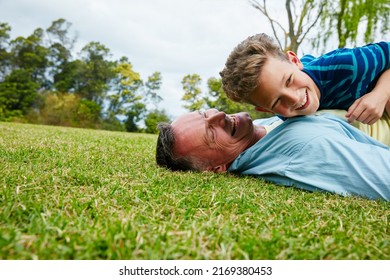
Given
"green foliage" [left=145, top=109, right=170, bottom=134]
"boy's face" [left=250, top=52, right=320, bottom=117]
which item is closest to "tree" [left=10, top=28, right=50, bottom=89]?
"green foliage" [left=145, top=109, right=170, bottom=134]

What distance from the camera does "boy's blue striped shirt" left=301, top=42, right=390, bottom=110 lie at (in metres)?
2.61

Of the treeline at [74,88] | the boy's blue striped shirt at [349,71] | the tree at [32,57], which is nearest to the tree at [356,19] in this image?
the treeline at [74,88]

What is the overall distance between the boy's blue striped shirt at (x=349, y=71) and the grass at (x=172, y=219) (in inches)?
39.2

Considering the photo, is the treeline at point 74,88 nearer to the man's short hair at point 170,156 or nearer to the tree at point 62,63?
the tree at point 62,63

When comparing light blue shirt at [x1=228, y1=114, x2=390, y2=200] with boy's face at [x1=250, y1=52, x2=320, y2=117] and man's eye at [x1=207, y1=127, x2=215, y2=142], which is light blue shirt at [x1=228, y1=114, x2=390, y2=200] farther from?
man's eye at [x1=207, y1=127, x2=215, y2=142]

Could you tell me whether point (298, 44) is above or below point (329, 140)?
above

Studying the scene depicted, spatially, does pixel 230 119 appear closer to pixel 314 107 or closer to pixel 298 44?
pixel 314 107

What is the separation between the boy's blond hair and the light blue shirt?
1.46 ft

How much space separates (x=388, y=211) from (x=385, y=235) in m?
0.53

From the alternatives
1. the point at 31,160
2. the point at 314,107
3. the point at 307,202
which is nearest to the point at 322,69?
the point at 314,107

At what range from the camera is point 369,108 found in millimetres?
2477

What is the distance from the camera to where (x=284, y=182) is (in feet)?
8.37

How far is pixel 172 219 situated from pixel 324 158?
1347 millimetres

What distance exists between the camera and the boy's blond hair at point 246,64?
8.46ft
